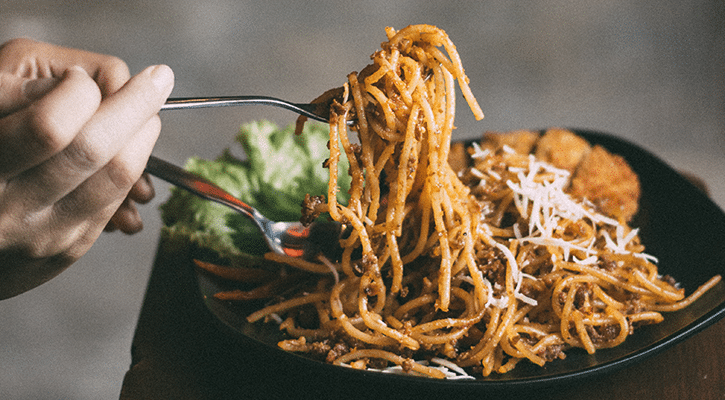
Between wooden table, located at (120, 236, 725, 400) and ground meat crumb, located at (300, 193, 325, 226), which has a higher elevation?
ground meat crumb, located at (300, 193, 325, 226)

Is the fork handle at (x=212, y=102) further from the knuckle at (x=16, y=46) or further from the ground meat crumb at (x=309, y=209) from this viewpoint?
the knuckle at (x=16, y=46)

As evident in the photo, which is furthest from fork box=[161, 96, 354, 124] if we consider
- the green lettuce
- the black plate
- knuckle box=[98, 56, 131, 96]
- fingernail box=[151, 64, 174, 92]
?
the green lettuce

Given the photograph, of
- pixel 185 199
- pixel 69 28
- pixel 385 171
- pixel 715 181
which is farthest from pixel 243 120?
pixel 715 181

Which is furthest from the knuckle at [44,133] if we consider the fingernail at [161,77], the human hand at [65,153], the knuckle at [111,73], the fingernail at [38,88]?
the knuckle at [111,73]

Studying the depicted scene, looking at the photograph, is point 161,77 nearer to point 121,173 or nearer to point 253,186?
point 121,173

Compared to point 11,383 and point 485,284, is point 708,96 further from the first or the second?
point 11,383

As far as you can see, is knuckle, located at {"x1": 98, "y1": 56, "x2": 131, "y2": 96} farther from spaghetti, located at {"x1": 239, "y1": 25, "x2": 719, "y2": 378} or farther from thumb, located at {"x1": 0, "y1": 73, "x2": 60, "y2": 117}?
spaghetti, located at {"x1": 239, "y1": 25, "x2": 719, "y2": 378}
